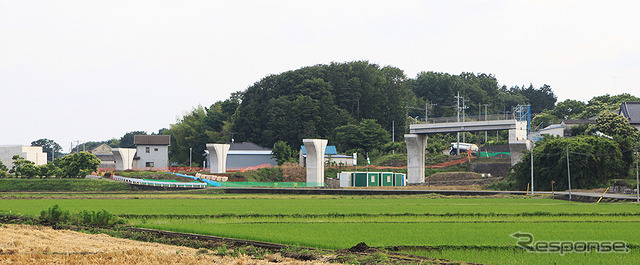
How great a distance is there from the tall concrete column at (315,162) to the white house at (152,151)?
42914mm

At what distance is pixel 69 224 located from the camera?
24.1 metres

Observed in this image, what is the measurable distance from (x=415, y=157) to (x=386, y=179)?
3963mm

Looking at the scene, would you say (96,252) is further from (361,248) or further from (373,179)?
(373,179)

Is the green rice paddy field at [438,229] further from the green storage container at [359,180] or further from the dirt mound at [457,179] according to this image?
the dirt mound at [457,179]

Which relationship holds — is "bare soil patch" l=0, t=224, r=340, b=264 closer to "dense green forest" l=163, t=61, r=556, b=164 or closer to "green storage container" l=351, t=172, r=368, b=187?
"green storage container" l=351, t=172, r=368, b=187

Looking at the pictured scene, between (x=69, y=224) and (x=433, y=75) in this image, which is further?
(x=433, y=75)

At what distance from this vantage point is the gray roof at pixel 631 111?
3199 inches

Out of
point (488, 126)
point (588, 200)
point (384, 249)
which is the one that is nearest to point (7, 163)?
point (488, 126)

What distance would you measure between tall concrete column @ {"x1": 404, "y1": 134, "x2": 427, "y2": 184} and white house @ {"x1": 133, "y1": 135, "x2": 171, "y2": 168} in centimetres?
5107

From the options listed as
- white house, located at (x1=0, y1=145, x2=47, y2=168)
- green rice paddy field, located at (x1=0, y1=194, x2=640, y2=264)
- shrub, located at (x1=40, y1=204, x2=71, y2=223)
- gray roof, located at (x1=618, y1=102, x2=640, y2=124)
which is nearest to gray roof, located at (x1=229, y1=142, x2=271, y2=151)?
white house, located at (x1=0, y1=145, x2=47, y2=168)

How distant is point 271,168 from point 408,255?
72650mm

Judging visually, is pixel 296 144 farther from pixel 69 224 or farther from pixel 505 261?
pixel 505 261

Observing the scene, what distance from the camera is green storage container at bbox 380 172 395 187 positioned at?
69.9 m

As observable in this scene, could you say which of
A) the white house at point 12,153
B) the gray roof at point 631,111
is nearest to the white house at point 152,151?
the white house at point 12,153
